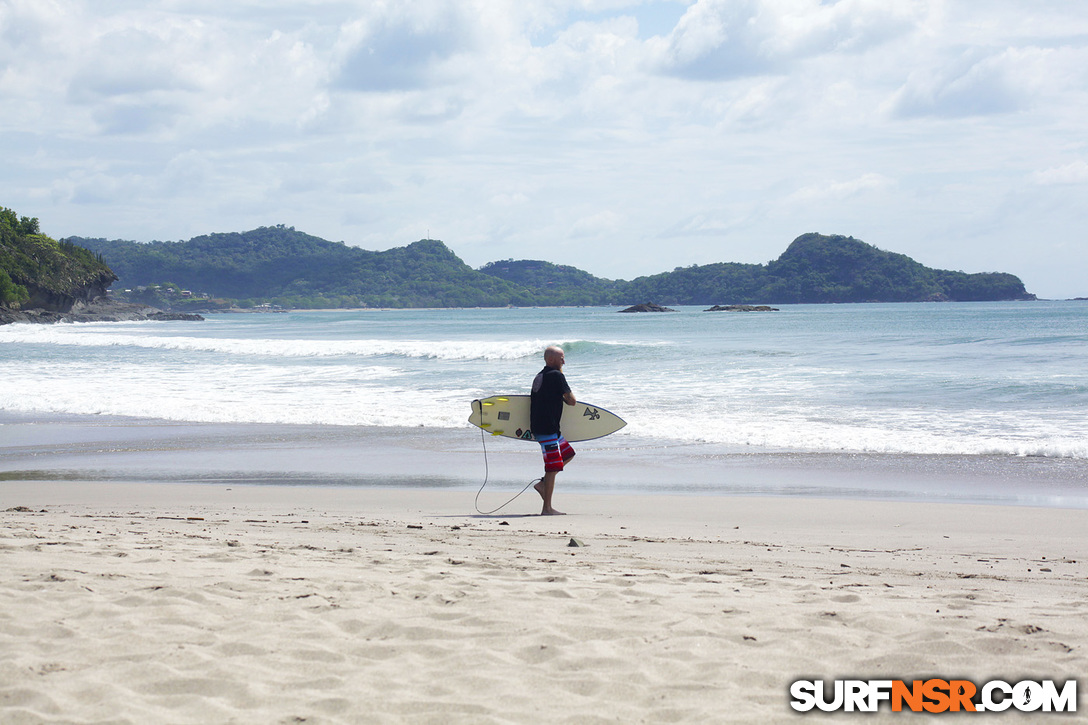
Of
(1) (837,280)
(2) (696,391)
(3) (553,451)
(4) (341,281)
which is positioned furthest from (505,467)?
(4) (341,281)

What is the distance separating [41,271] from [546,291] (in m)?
125

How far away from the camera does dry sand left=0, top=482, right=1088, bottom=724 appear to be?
312 centimetres

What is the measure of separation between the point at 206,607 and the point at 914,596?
3.75 meters

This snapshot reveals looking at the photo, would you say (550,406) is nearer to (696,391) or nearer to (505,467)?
(505,467)

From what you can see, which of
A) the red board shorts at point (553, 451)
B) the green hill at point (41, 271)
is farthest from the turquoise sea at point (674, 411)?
the green hill at point (41, 271)

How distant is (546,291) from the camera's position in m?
199

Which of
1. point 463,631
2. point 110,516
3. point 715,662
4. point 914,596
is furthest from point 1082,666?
point 110,516

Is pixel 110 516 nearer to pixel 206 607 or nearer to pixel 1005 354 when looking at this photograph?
pixel 206 607

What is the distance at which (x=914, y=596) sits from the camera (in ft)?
14.9

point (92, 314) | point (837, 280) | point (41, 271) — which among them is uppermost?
point (837, 280)

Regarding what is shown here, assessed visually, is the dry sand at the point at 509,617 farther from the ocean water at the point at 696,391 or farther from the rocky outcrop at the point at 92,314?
the rocky outcrop at the point at 92,314

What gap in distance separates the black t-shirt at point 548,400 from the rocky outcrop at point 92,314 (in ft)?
272

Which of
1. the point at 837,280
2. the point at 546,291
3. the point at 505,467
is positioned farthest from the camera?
the point at 546,291

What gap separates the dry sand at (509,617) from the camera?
3121 mm
